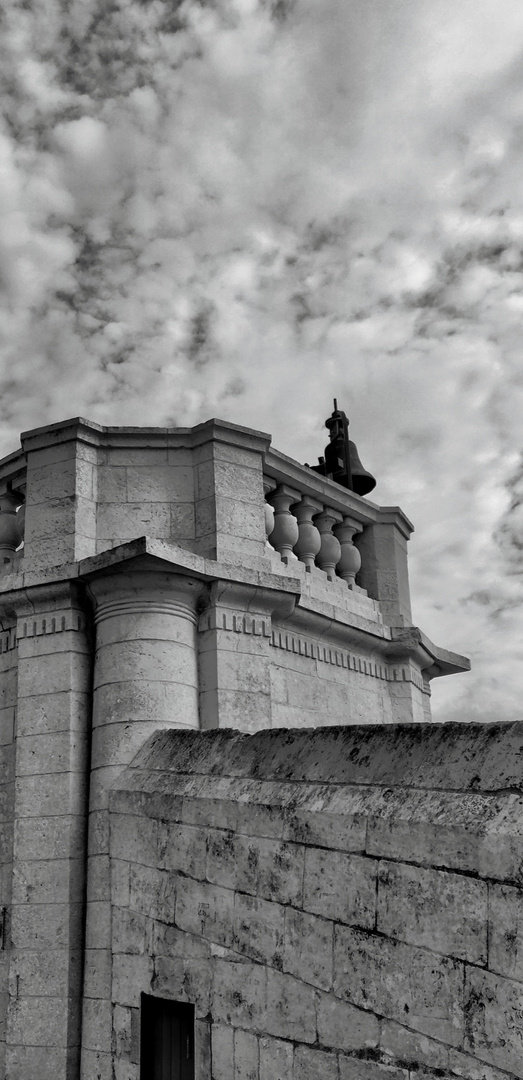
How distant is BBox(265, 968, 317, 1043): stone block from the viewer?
3834 mm

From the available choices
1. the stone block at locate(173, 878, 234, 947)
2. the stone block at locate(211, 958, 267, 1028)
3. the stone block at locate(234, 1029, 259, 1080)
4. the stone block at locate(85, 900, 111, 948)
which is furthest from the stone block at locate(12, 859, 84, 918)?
the stone block at locate(234, 1029, 259, 1080)

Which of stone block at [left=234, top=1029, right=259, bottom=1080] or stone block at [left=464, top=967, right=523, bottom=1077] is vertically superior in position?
stone block at [left=464, top=967, right=523, bottom=1077]

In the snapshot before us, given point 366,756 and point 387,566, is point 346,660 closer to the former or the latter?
point 387,566

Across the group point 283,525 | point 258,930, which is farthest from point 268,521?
point 258,930

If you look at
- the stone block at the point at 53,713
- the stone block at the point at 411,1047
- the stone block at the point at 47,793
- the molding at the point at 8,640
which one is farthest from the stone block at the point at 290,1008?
the molding at the point at 8,640

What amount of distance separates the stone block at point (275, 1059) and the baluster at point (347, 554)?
450 centimetres

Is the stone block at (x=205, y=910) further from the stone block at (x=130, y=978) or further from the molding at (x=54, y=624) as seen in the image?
the molding at (x=54, y=624)

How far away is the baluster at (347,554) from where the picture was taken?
820cm

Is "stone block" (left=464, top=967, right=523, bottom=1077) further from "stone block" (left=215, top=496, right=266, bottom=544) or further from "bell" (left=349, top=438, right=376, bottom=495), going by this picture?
"bell" (left=349, top=438, right=376, bottom=495)

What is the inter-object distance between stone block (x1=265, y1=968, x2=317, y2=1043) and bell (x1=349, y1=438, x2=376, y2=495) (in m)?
6.09

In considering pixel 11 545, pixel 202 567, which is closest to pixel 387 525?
pixel 202 567

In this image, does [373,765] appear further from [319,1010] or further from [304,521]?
[304,521]

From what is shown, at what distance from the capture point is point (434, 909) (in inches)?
129

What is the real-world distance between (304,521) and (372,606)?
3.57 feet
